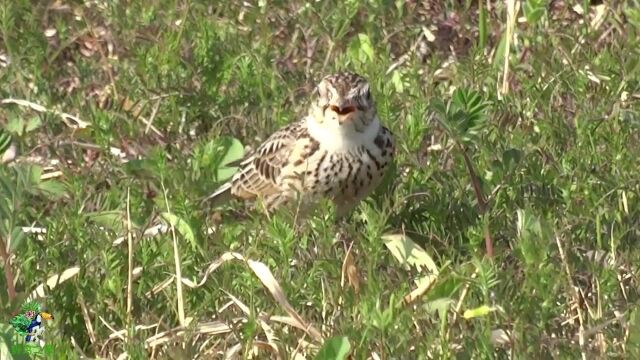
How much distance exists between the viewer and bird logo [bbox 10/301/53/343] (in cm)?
575

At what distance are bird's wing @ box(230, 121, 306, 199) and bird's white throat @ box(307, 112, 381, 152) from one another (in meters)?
0.13

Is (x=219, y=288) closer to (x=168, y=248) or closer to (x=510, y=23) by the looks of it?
(x=168, y=248)

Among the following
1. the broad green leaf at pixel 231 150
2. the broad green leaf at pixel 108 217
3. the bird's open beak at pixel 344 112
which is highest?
the bird's open beak at pixel 344 112

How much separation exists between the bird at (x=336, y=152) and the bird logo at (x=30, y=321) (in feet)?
4.18

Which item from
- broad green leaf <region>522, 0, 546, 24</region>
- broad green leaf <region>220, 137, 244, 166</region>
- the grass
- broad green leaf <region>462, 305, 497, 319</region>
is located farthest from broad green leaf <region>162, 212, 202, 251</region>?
broad green leaf <region>522, 0, 546, 24</region>

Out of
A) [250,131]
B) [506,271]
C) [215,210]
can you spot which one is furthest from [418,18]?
[506,271]

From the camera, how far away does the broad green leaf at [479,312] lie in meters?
5.73

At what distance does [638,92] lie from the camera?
26.6ft

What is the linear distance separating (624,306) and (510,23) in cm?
284

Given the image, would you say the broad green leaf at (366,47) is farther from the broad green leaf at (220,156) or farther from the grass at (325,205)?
the broad green leaf at (220,156)

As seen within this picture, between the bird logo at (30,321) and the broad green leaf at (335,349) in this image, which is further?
the bird logo at (30,321)

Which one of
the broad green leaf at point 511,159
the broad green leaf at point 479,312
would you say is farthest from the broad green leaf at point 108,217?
the broad green leaf at point 479,312

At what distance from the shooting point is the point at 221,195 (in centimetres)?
737

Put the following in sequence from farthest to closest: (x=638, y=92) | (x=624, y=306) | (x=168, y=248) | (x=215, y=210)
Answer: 1. (x=638, y=92)
2. (x=215, y=210)
3. (x=168, y=248)
4. (x=624, y=306)
